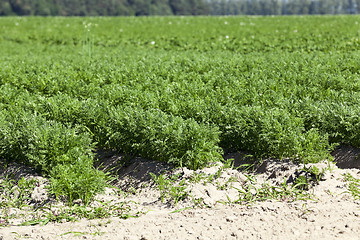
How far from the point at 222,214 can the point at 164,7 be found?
112950 millimetres

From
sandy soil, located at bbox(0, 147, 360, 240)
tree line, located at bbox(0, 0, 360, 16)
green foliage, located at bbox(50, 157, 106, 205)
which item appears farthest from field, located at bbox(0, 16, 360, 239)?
tree line, located at bbox(0, 0, 360, 16)

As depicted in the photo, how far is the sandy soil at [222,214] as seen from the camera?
3420 millimetres

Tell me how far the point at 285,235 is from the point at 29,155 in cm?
290

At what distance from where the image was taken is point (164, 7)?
111875mm

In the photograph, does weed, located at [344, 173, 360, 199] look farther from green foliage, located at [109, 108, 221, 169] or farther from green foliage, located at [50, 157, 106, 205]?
green foliage, located at [50, 157, 106, 205]

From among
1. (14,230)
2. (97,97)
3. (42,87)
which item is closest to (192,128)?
(14,230)

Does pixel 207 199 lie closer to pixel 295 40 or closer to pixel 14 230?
pixel 14 230

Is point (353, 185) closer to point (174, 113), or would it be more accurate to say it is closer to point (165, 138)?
point (165, 138)

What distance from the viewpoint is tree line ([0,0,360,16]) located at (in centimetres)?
9831

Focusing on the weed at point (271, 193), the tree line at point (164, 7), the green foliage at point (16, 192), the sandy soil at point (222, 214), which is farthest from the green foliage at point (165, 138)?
the tree line at point (164, 7)

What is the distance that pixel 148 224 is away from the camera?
3.59 metres

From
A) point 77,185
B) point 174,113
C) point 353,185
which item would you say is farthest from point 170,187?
point 353,185

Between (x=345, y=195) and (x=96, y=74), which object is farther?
(x=96, y=74)

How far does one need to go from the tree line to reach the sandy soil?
93.9 meters
